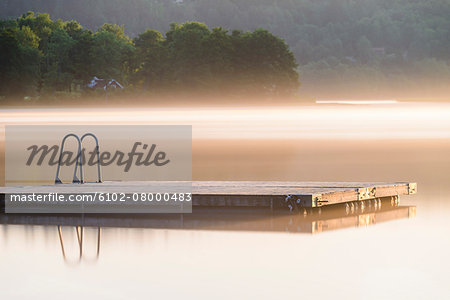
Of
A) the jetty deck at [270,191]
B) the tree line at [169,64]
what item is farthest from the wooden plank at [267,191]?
the tree line at [169,64]

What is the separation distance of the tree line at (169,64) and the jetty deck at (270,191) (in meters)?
109

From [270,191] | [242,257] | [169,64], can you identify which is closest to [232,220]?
[270,191]

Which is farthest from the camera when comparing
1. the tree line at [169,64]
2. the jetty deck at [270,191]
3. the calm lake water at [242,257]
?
the tree line at [169,64]

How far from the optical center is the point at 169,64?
126 meters

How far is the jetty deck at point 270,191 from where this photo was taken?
42.8ft

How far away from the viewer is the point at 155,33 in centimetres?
14025

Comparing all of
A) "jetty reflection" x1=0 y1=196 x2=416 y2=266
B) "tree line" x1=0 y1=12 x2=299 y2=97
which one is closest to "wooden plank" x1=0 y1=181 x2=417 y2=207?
"jetty reflection" x1=0 y1=196 x2=416 y2=266

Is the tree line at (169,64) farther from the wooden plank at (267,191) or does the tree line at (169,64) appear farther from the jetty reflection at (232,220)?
the jetty reflection at (232,220)

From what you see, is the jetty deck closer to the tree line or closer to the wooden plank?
the wooden plank

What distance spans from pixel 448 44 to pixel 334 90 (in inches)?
1578

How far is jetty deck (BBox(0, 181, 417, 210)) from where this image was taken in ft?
42.8

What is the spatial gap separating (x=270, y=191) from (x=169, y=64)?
372 ft

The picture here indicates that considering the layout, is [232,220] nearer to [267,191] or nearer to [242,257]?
[267,191]

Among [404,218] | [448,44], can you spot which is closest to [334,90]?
[448,44]
